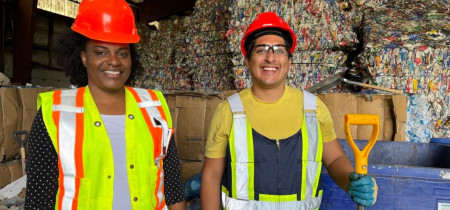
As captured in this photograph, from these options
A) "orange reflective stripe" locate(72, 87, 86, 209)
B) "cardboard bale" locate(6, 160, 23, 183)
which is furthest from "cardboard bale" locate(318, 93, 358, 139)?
"cardboard bale" locate(6, 160, 23, 183)

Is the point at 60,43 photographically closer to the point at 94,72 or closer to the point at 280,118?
the point at 94,72

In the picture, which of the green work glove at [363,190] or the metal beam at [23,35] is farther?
the metal beam at [23,35]

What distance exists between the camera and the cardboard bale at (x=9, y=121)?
256 centimetres

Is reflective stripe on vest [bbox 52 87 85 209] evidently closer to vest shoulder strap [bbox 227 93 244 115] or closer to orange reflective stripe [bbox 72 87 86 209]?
orange reflective stripe [bbox 72 87 86 209]

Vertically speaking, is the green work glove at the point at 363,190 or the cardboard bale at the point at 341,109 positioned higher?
the cardboard bale at the point at 341,109

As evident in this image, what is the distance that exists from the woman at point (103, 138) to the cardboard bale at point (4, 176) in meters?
1.72

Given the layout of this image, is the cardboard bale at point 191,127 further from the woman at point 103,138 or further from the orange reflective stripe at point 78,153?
the orange reflective stripe at point 78,153

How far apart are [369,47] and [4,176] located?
389 centimetres

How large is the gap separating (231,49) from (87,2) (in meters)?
3.01

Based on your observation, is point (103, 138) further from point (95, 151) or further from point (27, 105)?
point (27, 105)

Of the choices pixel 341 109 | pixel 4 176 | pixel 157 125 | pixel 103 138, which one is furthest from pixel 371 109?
pixel 4 176

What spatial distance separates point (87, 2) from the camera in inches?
54.7

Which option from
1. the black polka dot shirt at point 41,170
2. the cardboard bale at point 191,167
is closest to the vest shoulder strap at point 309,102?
the black polka dot shirt at point 41,170

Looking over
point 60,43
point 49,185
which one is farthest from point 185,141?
point 49,185
